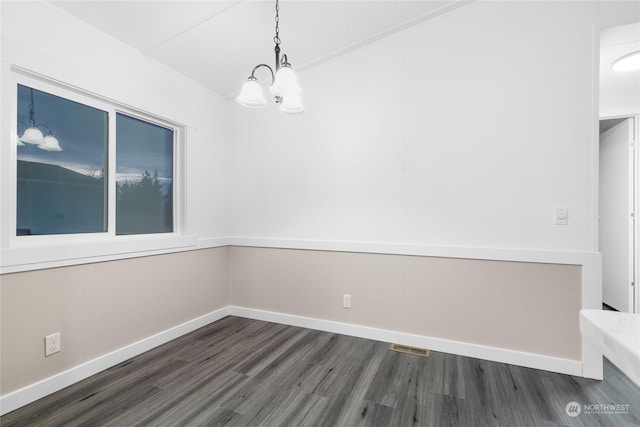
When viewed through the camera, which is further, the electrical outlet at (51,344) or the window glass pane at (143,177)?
the window glass pane at (143,177)

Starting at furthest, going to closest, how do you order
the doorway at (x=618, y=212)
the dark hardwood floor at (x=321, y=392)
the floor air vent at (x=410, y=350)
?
the doorway at (x=618, y=212) < the floor air vent at (x=410, y=350) < the dark hardwood floor at (x=321, y=392)

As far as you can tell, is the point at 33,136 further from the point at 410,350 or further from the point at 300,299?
the point at 410,350

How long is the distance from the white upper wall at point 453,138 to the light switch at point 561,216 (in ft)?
0.10

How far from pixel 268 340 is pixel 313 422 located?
1119 millimetres

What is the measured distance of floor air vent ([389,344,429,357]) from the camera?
7.68 feet

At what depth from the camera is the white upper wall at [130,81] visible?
1671 millimetres

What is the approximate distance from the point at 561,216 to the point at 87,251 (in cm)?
340

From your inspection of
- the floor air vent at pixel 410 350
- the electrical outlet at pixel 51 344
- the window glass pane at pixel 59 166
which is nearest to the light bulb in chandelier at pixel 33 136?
the window glass pane at pixel 59 166

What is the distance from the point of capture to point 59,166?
6.42 feet

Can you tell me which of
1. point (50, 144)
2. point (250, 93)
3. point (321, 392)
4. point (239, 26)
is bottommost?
point (321, 392)

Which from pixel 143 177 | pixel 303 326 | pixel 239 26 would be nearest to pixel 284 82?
pixel 239 26

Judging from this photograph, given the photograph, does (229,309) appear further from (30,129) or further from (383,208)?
(30,129)

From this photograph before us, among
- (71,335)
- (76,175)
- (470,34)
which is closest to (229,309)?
(71,335)

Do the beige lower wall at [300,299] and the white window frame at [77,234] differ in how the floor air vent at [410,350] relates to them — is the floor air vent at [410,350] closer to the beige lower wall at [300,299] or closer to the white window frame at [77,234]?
the beige lower wall at [300,299]
